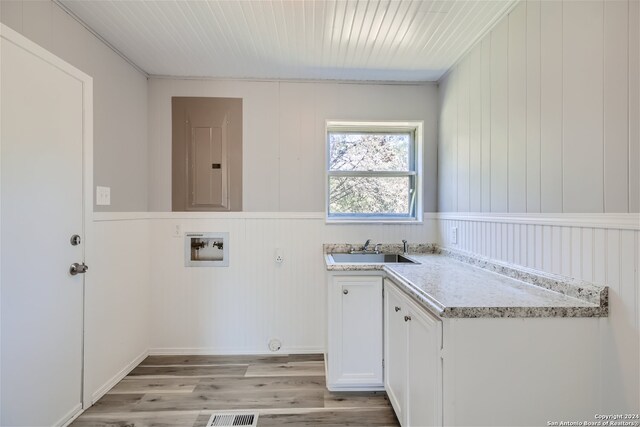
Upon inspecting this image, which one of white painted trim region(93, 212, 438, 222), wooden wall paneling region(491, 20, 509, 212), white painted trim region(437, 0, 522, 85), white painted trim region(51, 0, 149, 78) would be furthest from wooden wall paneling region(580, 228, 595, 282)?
white painted trim region(51, 0, 149, 78)

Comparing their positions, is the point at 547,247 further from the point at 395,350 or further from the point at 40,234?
the point at 40,234

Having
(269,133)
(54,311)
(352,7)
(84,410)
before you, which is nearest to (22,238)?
(54,311)

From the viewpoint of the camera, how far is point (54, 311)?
1696mm

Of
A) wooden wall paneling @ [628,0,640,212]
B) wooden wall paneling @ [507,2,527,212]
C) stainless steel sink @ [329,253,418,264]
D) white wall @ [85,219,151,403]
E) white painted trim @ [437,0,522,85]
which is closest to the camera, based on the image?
wooden wall paneling @ [628,0,640,212]

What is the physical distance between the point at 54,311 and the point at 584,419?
103 inches

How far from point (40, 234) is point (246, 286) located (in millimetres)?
1492

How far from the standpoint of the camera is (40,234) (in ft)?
5.25

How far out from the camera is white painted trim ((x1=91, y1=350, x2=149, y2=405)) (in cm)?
205

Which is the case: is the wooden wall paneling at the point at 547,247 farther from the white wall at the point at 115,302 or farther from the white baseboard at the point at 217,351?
the white wall at the point at 115,302

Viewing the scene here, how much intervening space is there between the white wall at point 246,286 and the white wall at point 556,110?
1222mm

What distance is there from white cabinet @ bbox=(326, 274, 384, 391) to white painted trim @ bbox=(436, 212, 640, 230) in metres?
0.84

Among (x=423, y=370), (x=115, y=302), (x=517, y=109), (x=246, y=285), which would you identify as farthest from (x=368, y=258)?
(x=115, y=302)

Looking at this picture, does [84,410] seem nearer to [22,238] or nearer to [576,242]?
[22,238]

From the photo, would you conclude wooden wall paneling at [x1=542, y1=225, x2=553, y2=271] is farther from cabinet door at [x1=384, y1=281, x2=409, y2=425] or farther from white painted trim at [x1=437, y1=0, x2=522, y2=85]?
white painted trim at [x1=437, y1=0, x2=522, y2=85]
